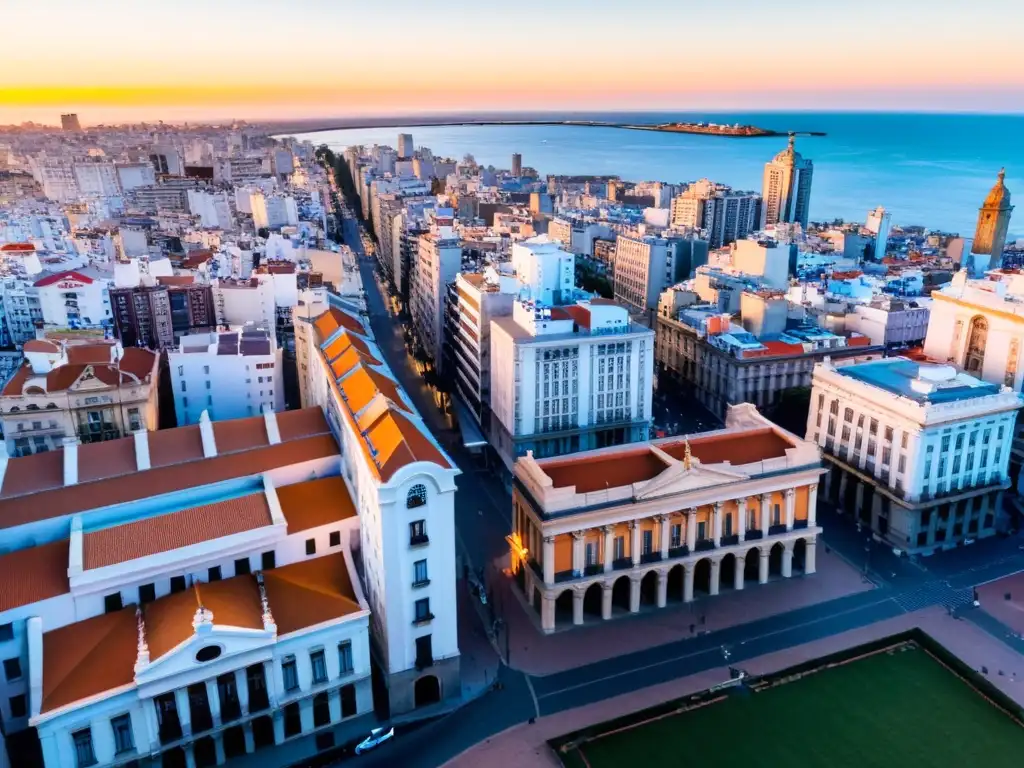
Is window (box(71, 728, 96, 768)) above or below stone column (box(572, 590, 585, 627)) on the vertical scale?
above

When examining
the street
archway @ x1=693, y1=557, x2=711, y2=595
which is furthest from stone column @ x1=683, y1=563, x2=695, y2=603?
the street

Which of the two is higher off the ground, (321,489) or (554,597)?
(321,489)

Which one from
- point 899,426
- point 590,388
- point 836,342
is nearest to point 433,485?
point 590,388

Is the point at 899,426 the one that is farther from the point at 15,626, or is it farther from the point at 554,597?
the point at 15,626

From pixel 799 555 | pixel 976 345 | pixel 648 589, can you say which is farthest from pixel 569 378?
pixel 976 345

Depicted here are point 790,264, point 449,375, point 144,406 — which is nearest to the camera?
point 144,406

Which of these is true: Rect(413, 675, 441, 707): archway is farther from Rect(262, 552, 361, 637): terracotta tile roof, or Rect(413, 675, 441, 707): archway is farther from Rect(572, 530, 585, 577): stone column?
Rect(572, 530, 585, 577): stone column

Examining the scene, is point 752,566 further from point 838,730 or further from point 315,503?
point 315,503
